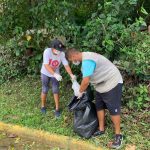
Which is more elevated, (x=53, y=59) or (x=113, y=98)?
(x=53, y=59)

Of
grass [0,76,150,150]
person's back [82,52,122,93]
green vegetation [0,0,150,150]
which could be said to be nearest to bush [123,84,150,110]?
green vegetation [0,0,150,150]

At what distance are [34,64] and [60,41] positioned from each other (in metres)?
2.30

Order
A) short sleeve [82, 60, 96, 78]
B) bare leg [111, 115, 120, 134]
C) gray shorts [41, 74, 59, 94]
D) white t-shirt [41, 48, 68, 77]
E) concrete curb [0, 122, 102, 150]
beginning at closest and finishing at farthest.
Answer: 1. short sleeve [82, 60, 96, 78]
2. bare leg [111, 115, 120, 134]
3. concrete curb [0, 122, 102, 150]
4. white t-shirt [41, 48, 68, 77]
5. gray shorts [41, 74, 59, 94]

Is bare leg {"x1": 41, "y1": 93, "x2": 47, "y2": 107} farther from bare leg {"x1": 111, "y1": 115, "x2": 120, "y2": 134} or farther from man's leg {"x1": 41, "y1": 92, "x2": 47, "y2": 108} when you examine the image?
bare leg {"x1": 111, "y1": 115, "x2": 120, "y2": 134}

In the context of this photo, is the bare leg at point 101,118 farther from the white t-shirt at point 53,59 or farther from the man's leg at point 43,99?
the man's leg at point 43,99

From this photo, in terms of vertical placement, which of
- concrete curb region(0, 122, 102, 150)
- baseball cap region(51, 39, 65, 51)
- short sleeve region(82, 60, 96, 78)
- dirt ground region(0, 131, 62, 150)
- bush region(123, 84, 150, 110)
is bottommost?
dirt ground region(0, 131, 62, 150)

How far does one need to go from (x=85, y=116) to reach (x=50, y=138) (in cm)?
73

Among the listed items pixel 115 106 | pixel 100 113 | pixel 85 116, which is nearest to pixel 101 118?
pixel 100 113

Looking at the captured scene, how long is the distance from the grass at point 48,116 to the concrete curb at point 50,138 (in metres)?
0.09

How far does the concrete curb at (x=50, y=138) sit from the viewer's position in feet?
22.4

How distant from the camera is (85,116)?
22.5 ft

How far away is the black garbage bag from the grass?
0.45 ft

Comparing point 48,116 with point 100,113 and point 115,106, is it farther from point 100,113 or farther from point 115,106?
point 115,106

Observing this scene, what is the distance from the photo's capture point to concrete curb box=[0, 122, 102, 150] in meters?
6.83
